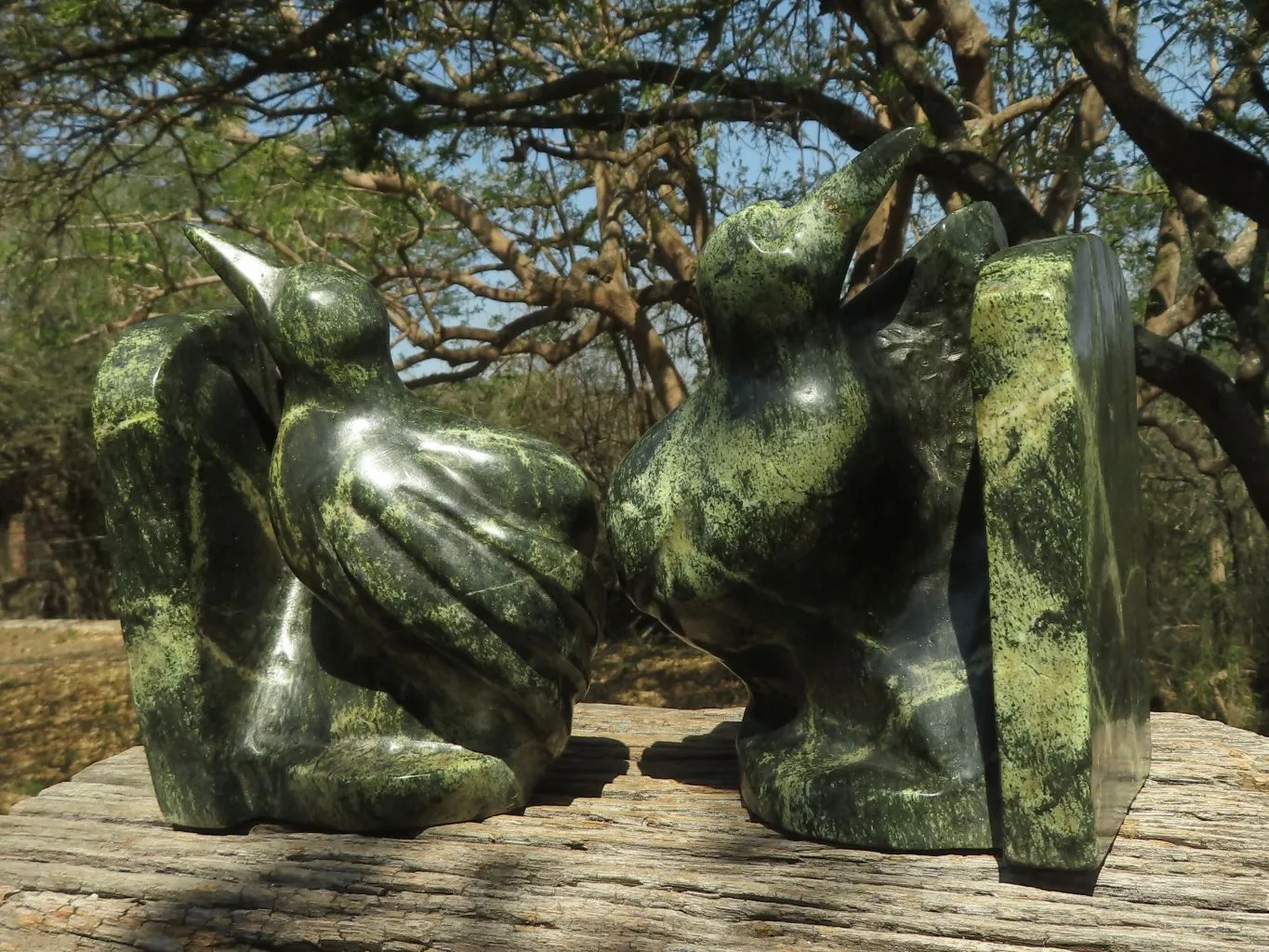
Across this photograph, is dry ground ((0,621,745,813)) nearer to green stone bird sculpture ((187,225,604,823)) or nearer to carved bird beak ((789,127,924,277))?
green stone bird sculpture ((187,225,604,823))

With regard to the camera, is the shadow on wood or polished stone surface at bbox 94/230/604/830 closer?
polished stone surface at bbox 94/230/604/830

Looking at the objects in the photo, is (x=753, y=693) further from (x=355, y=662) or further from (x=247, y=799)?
(x=247, y=799)

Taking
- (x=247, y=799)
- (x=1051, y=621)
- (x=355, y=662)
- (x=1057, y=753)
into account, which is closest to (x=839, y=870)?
(x=1057, y=753)

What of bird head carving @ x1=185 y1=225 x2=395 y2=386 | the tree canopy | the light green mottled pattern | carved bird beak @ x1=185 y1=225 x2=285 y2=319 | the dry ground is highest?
the tree canopy

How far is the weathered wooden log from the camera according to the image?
1.62 metres

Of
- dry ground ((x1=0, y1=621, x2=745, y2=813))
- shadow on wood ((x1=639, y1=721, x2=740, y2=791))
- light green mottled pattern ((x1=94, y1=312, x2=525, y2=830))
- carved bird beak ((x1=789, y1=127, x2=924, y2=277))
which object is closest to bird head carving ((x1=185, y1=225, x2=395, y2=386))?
light green mottled pattern ((x1=94, y1=312, x2=525, y2=830))

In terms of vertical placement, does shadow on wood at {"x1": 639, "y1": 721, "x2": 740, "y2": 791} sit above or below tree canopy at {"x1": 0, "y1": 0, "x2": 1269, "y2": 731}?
below

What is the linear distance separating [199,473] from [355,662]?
18.5 inches

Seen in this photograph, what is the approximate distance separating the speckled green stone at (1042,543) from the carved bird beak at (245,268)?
1.33 m

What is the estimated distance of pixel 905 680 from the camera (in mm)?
1860

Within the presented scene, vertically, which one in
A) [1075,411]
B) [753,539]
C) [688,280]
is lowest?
[753,539]

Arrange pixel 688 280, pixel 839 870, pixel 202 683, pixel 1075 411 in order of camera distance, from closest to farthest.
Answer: pixel 1075 411 → pixel 839 870 → pixel 202 683 → pixel 688 280

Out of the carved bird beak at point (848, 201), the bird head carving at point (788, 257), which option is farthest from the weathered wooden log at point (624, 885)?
the carved bird beak at point (848, 201)

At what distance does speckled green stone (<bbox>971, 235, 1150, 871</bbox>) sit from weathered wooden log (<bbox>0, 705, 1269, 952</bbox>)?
0.41 ft
